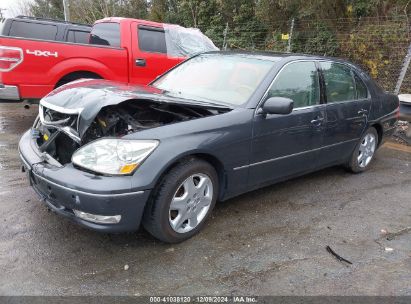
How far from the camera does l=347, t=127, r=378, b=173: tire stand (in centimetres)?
538

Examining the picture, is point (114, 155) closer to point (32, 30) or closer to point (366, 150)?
point (366, 150)

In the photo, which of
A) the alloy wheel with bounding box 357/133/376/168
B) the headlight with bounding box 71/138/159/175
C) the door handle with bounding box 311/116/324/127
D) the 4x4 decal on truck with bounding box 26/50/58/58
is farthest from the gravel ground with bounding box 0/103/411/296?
the 4x4 decal on truck with bounding box 26/50/58/58

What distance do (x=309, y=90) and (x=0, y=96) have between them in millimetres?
4696

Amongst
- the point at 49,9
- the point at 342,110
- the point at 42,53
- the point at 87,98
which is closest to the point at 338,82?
the point at 342,110

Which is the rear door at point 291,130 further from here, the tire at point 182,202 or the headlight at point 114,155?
the headlight at point 114,155

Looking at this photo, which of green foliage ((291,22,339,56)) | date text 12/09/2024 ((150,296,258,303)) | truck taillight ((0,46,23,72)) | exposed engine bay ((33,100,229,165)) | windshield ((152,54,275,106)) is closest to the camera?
date text 12/09/2024 ((150,296,258,303))

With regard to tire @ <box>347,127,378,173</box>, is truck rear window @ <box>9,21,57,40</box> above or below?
above

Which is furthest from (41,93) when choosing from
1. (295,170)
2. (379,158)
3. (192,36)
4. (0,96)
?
(379,158)

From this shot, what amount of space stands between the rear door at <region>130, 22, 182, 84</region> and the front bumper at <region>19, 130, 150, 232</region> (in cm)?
457

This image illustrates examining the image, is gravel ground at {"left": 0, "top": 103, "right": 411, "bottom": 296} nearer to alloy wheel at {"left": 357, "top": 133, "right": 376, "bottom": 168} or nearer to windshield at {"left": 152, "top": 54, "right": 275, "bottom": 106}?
alloy wheel at {"left": 357, "top": 133, "right": 376, "bottom": 168}

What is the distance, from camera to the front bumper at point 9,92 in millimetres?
6320

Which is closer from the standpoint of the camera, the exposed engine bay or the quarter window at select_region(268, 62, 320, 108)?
the exposed engine bay

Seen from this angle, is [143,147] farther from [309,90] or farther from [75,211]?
[309,90]

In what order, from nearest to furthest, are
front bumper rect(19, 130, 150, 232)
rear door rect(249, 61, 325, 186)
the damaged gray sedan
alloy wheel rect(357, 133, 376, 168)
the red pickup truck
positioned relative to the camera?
front bumper rect(19, 130, 150, 232), the damaged gray sedan, rear door rect(249, 61, 325, 186), alloy wheel rect(357, 133, 376, 168), the red pickup truck
